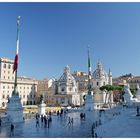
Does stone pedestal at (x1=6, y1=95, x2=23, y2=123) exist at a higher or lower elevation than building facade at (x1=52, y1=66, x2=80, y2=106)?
lower

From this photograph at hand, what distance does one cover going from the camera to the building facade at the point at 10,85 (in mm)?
72269

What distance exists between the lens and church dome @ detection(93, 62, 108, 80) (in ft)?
294

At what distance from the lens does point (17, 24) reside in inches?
1183

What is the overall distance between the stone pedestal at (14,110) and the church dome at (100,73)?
61344mm

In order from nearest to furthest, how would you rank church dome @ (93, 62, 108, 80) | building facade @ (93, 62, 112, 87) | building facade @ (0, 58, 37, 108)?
building facade @ (0, 58, 37, 108) → building facade @ (93, 62, 112, 87) → church dome @ (93, 62, 108, 80)

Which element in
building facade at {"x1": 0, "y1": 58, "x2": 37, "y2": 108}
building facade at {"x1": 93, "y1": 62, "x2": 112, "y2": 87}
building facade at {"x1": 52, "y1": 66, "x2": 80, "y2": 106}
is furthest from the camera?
building facade at {"x1": 93, "y1": 62, "x2": 112, "y2": 87}

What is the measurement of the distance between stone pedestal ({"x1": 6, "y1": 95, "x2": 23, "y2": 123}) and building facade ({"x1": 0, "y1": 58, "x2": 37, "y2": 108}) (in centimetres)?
4086

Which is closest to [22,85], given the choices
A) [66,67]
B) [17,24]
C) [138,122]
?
[66,67]

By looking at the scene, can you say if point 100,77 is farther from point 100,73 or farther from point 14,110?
point 14,110

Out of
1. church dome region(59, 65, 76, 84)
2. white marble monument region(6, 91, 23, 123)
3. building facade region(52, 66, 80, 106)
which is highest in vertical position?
church dome region(59, 65, 76, 84)

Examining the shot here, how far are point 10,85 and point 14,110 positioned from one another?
46.9 metres

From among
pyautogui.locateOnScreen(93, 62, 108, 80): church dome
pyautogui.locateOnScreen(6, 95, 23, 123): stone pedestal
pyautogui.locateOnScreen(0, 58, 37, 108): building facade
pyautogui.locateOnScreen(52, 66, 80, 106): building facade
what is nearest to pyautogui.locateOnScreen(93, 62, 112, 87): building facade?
pyautogui.locateOnScreen(93, 62, 108, 80): church dome

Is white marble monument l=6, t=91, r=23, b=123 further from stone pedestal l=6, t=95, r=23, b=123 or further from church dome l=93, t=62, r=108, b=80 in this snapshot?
church dome l=93, t=62, r=108, b=80

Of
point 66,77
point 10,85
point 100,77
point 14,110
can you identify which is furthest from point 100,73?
point 14,110
